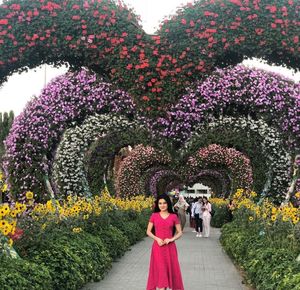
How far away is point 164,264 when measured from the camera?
23.1 feet

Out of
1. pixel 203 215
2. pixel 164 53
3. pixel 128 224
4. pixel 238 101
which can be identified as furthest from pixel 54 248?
pixel 203 215

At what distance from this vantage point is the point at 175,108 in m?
11.2

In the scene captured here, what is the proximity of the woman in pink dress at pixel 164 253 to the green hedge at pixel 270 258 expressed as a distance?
3.50 ft

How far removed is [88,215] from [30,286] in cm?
483

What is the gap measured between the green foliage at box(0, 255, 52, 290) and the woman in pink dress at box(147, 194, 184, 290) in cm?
147

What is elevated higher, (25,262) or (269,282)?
(25,262)

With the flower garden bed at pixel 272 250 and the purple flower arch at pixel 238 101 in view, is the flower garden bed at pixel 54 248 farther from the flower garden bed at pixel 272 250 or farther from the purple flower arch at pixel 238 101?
the purple flower arch at pixel 238 101

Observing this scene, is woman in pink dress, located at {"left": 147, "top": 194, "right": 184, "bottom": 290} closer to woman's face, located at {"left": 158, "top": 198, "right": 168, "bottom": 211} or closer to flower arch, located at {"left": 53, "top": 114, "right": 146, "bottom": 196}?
woman's face, located at {"left": 158, "top": 198, "right": 168, "bottom": 211}

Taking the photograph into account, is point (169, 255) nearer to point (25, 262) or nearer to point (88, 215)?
point (25, 262)

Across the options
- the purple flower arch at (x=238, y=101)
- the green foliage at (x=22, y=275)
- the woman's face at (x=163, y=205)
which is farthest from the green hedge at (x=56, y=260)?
the purple flower arch at (x=238, y=101)

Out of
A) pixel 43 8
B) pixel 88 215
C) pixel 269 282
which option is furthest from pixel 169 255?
pixel 43 8

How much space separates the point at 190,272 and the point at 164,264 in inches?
123

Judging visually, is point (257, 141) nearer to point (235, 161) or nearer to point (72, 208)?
point (72, 208)

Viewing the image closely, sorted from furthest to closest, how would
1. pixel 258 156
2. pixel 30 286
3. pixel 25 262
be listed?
pixel 258 156 < pixel 25 262 < pixel 30 286
